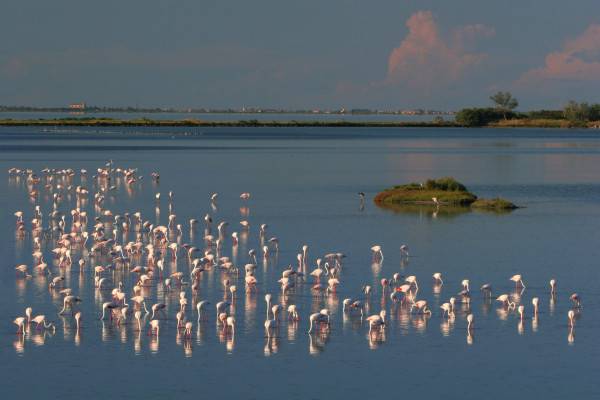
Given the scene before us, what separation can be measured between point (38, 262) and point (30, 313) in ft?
26.9

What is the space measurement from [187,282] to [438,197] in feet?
76.4

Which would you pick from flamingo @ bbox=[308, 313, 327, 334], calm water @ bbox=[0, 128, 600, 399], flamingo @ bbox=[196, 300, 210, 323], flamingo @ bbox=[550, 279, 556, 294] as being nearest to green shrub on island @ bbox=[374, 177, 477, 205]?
calm water @ bbox=[0, 128, 600, 399]

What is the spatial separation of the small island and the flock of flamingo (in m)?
11.8

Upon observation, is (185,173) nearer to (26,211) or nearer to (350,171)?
(350,171)

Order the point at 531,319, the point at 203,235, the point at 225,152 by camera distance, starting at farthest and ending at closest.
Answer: the point at 225,152, the point at 203,235, the point at 531,319

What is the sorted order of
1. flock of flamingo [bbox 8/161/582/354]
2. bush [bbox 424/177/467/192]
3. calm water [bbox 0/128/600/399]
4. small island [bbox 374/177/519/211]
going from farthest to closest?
bush [bbox 424/177/467/192] → small island [bbox 374/177/519/211] → flock of flamingo [bbox 8/161/582/354] → calm water [bbox 0/128/600/399]

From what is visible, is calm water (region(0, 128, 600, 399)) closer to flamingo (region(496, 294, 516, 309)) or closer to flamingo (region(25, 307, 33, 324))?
flamingo (region(496, 294, 516, 309))

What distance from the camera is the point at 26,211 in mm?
46812

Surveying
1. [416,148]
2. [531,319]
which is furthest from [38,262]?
[416,148]

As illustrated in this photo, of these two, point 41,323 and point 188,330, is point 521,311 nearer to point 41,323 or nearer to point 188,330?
point 188,330

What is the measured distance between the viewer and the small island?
5009 centimetres

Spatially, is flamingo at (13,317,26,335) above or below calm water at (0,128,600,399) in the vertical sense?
above

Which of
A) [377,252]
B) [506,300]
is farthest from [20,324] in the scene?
[377,252]

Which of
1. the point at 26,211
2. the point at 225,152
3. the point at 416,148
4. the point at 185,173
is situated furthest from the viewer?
the point at 416,148
